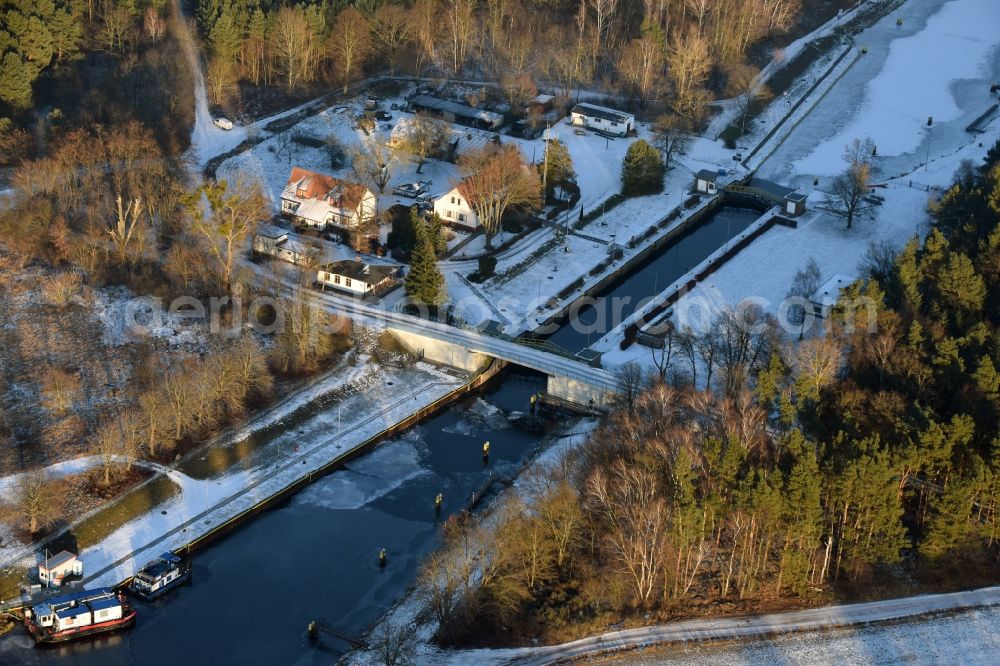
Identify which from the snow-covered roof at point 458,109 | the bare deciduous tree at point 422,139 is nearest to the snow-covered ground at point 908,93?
the snow-covered roof at point 458,109

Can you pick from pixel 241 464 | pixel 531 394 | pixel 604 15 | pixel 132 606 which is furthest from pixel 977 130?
pixel 132 606

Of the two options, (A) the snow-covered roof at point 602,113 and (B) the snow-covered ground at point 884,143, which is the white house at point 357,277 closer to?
(B) the snow-covered ground at point 884,143

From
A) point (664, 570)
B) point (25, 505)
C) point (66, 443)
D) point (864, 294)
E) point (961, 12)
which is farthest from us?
point (961, 12)

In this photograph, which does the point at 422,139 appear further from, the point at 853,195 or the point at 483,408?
the point at 853,195

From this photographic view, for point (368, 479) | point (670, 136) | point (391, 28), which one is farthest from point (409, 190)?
point (368, 479)

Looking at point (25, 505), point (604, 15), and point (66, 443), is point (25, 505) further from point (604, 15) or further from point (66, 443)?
point (604, 15)
